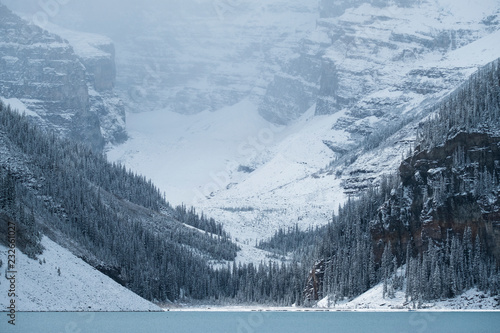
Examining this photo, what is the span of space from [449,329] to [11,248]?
78264mm

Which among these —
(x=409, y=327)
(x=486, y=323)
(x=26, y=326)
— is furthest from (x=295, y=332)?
(x=26, y=326)

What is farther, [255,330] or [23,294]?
[255,330]

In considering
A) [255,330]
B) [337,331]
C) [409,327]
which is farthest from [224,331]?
[409,327]

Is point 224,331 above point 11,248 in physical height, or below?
below

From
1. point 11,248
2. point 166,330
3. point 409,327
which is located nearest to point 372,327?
point 409,327

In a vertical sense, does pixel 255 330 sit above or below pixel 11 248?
below

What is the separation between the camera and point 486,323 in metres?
196

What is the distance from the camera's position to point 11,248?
636 ft

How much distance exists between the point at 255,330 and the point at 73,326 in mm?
33192

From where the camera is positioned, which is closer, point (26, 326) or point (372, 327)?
point (26, 326)

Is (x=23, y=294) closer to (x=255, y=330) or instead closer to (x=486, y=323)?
(x=255, y=330)

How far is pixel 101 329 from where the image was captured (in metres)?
189

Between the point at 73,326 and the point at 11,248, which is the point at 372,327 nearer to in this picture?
the point at 73,326

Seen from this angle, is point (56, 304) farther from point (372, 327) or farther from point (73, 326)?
point (372, 327)
